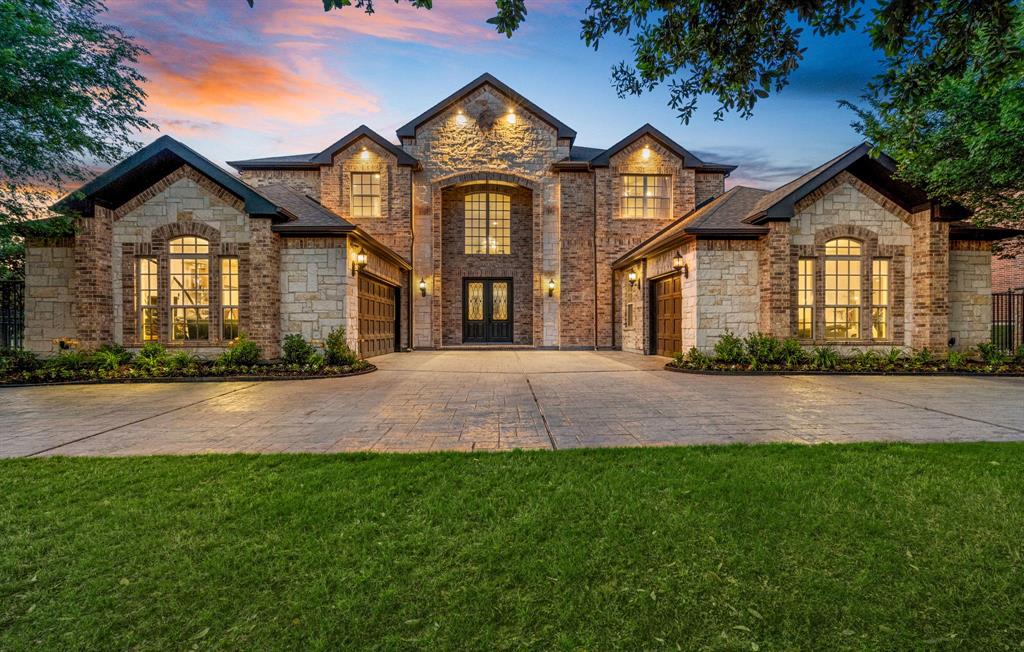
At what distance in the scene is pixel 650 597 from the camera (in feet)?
7.43

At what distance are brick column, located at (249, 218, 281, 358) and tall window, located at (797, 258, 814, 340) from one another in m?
13.4

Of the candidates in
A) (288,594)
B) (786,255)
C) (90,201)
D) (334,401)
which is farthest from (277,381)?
(786,255)

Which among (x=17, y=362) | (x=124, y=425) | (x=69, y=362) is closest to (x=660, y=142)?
(x=124, y=425)

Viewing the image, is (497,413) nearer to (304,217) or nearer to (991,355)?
(304,217)

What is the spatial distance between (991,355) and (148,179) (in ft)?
70.0

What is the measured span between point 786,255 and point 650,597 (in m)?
11.4

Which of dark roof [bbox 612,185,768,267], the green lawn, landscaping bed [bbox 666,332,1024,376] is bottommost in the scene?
the green lawn

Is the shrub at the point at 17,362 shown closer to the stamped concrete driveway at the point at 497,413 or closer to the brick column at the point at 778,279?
the stamped concrete driveway at the point at 497,413

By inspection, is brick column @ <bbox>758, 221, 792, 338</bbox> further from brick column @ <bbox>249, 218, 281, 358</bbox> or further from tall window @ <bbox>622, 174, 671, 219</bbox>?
brick column @ <bbox>249, 218, 281, 358</bbox>

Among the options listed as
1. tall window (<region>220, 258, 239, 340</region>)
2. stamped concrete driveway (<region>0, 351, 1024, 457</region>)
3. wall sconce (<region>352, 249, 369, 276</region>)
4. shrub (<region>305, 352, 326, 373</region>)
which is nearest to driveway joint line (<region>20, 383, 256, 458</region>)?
stamped concrete driveway (<region>0, 351, 1024, 457</region>)

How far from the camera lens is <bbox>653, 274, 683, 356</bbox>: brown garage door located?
13.1 metres

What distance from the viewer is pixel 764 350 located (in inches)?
427

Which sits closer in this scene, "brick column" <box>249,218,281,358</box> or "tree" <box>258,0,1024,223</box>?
"tree" <box>258,0,1024,223</box>

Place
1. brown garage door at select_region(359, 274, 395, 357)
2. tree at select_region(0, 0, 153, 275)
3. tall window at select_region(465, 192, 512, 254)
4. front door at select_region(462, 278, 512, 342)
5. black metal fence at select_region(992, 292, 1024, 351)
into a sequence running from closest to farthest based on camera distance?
tree at select_region(0, 0, 153, 275) → brown garage door at select_region(359, 274, 395, 357) → black metal fence at select_region(992, 292, 1024, 351) → tall window at select_region(465, 192, 512, 254) → front door at select_region(462, 278, 512, 342)
